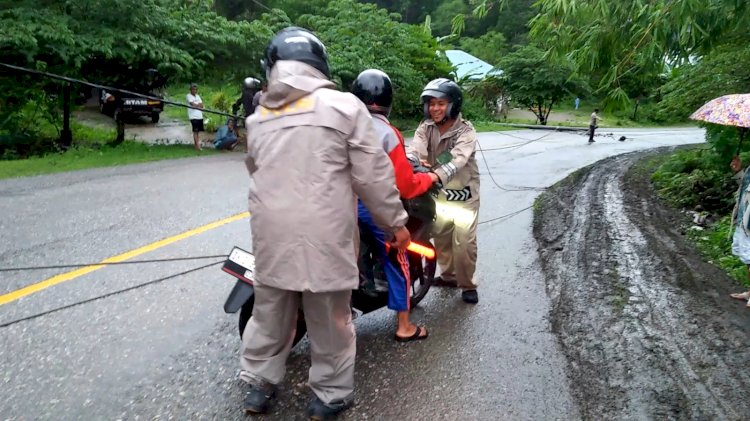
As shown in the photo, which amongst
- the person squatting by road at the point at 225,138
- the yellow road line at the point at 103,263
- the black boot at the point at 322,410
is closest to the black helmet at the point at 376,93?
the black boot at the point at 322,410

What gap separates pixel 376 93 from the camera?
349 cm

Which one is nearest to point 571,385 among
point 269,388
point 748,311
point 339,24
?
point 269,388

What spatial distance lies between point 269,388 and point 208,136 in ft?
54.0

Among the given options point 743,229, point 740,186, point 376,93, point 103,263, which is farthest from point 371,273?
point 740,186

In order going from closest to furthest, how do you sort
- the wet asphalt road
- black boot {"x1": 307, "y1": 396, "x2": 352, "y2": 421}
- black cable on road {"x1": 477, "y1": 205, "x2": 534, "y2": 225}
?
black boot {"x1": 307, "y1": 396, "x2": 352, "y2": 421}
the wet asphalt road
black cable on road {"x1": 477, "y1": 205, "x2": 534, "y2": 225}

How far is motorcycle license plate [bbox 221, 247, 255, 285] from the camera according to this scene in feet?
10.9

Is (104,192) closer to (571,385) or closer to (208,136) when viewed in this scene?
(571,385)

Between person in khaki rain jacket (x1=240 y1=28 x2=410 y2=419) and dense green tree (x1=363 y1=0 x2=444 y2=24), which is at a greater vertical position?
dense green tree (x1=363 y1=0 x2=444 y2=24)

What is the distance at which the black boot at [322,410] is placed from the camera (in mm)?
2930

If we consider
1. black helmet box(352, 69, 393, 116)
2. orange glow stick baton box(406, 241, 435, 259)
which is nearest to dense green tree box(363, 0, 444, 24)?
orange glow stick baton box(406, 241, 435, 259)

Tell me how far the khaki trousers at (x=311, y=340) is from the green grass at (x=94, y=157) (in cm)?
885

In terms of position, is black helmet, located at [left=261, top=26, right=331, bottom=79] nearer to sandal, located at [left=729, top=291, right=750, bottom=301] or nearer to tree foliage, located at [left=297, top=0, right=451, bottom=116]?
sandal, located at [left=729, top=291, right=750, bottom=301]

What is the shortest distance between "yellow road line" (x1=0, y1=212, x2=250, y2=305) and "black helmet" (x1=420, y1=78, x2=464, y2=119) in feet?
10.6

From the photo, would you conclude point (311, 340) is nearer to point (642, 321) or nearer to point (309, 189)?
point (309, 189)
